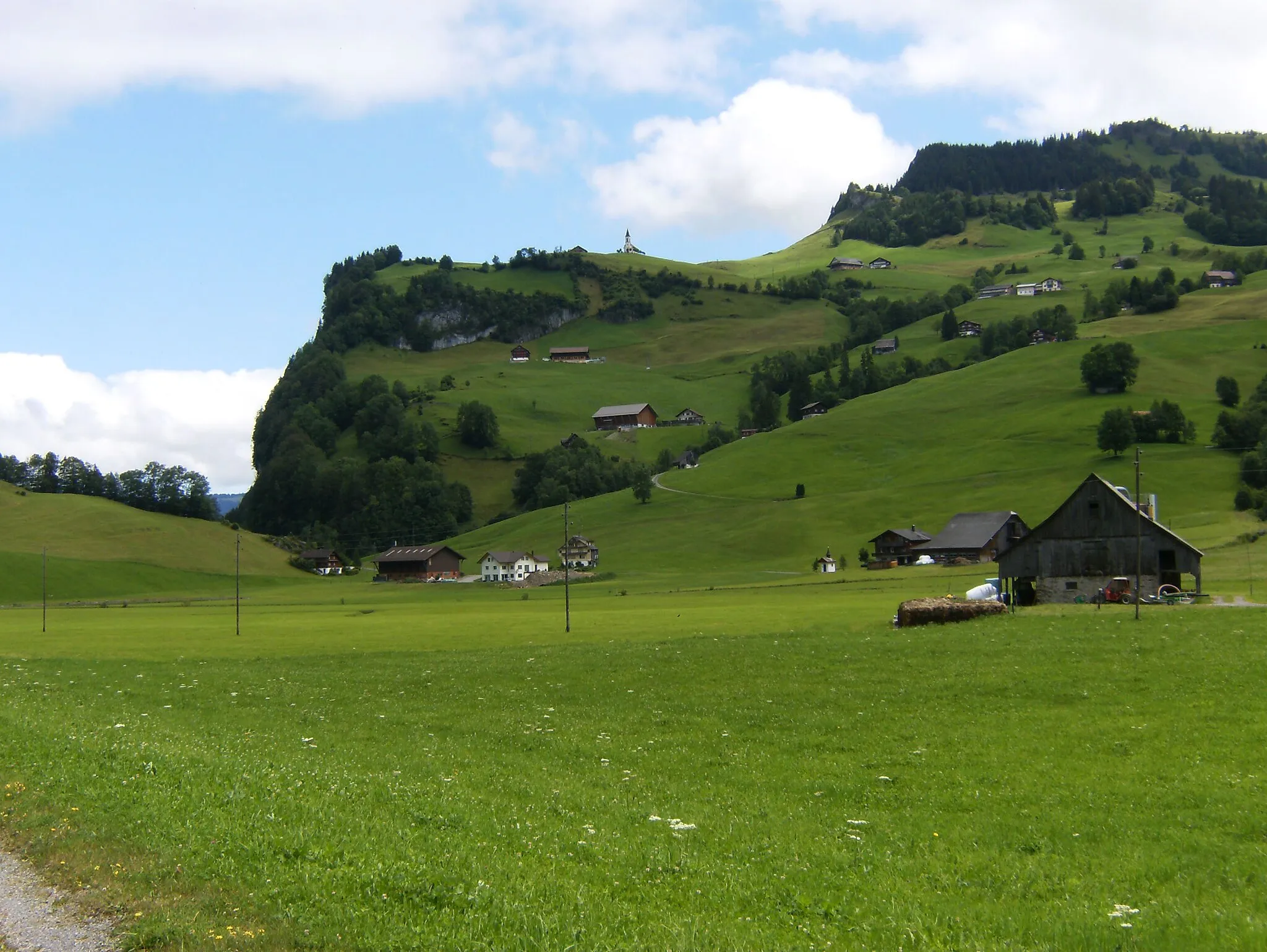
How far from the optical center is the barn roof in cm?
12800

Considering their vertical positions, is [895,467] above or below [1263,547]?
above

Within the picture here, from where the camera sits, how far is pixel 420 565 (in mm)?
177750

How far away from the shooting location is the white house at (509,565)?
170 meters

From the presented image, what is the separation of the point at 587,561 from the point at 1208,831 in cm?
14108

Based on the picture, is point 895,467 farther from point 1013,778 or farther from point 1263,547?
point 1013,778

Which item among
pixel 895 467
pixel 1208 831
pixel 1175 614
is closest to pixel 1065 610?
pixel 1175 614

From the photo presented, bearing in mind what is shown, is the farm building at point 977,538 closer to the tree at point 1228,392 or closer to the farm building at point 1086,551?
the farm building at point 1086,551

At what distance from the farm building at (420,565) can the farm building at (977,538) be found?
80189 mm

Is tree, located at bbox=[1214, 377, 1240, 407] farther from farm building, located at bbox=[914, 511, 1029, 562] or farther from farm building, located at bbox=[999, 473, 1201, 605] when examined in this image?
farm building, located at bbox=[999, 473, 1201, 605]

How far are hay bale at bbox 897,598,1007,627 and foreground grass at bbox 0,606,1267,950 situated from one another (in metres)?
12.1

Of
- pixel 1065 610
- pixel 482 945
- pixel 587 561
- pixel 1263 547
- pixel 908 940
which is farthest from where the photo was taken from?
pixel 587 561

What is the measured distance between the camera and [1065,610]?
5353cm

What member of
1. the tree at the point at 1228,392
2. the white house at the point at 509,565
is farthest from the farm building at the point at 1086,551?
the tree at the point at 1228,392

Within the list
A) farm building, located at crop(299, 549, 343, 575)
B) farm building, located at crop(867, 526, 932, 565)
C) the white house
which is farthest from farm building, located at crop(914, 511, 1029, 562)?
farm building, located at crop(299, 549, 343, 575)
